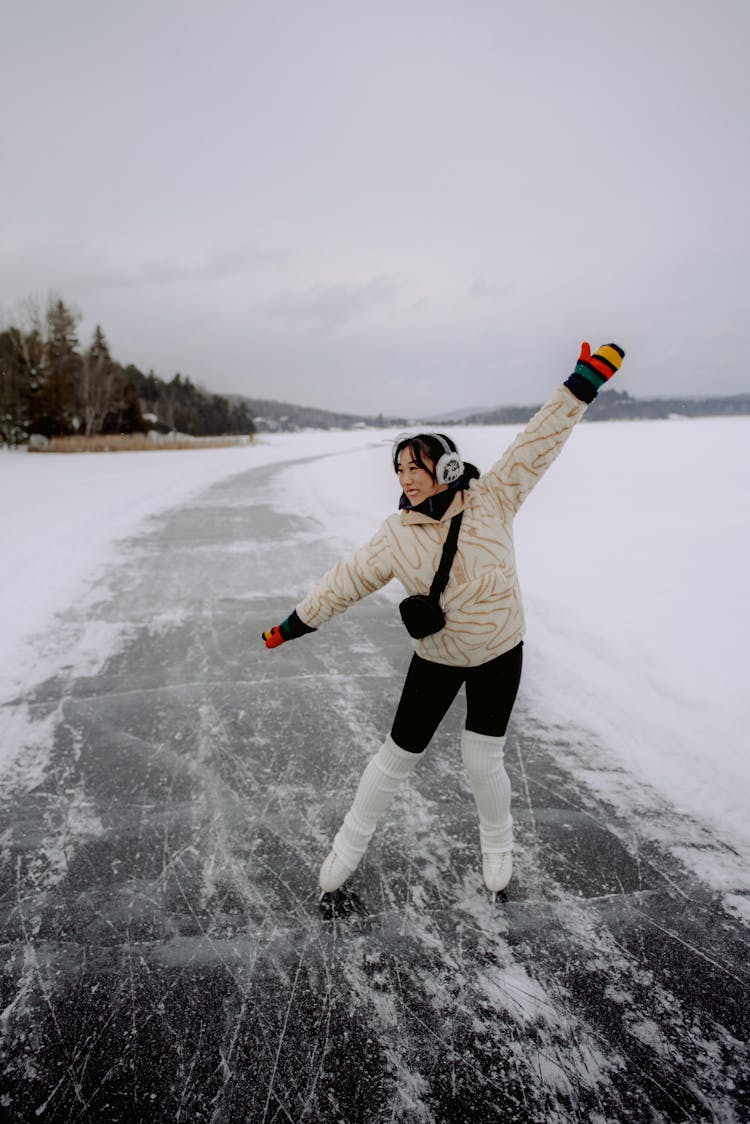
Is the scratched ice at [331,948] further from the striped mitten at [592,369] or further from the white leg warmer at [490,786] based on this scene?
the striped mitten at [592,369]

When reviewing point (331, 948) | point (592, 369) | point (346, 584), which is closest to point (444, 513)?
point (346, 584)

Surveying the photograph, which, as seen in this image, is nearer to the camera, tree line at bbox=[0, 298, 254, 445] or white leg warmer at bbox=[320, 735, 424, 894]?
white leg warmer at bbox=[320, 735, 424, 894]

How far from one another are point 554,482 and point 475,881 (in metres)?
12.7

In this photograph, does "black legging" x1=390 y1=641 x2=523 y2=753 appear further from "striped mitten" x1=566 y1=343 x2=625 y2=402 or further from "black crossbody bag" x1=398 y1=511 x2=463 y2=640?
"striped mitten" x1=566 y1=343 x2=625 y2=402

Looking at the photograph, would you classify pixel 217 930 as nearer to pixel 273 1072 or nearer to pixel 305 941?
pixel 305 941

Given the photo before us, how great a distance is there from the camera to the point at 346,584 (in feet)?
6.74

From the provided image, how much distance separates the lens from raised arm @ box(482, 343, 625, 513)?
1.83 metres

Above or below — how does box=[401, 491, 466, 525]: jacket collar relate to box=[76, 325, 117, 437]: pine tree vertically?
below

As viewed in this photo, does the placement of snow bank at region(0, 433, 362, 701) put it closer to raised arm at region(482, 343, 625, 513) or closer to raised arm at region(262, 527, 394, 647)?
raised arm at region(262, 527, 394, 647)

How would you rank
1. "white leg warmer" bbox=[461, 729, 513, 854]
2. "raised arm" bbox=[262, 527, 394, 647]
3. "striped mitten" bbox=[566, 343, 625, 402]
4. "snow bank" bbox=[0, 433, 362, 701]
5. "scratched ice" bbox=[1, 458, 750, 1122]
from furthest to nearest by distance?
"snow bank" bbox=[0, 433, 362, 701] → "white leg warmer" bbox=[461, 729, 513, 854] → "raised arm" bbox=[262, 527, 394, 647] → "striped mitten" bbox=[566, 343, 625, 402] → "scratched ice" bbox=[1, 458, 750, 1122]

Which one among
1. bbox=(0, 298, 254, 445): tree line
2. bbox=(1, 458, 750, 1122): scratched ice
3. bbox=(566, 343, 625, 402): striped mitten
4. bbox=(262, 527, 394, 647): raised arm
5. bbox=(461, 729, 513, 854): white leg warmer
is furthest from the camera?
bbox=(0, 298, 254, 445): tree line

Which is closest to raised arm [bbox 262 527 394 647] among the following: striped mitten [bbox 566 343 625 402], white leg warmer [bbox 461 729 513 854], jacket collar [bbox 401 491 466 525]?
jacket collar [bbox 401 491 466 525]

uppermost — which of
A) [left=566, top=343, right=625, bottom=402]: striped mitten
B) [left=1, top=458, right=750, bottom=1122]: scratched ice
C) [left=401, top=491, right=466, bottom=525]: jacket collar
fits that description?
[left=566, top=343, right=625, bottom=402]: striped mitten

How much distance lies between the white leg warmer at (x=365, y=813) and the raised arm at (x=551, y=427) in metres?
1.00
